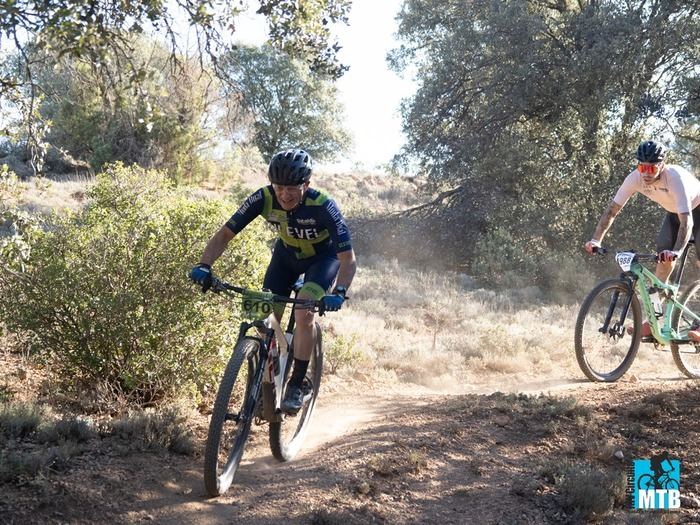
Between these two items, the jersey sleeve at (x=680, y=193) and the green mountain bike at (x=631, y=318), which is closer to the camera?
the jersey sleeve at (x=680, y=193)

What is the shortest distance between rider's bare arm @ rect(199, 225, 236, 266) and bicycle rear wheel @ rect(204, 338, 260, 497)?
2.29 ft

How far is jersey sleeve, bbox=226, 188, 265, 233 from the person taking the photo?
15.2ft

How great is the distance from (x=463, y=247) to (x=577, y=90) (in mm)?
5189

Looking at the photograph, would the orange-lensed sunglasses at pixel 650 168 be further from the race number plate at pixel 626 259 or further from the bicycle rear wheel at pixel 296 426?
the bicycle rear wheel at pixel 296 426

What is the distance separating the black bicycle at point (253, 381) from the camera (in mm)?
3920

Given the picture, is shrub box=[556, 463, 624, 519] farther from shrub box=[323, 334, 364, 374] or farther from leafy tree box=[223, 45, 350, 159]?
leafy tree box=[223, 45, 350, 159]

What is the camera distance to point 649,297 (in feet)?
22.8

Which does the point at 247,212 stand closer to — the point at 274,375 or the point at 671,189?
the point at 274,375

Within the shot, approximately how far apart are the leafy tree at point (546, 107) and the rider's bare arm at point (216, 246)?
12957 millimetres

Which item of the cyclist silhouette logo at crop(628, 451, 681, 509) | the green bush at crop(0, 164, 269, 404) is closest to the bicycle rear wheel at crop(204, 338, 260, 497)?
the green bush at crop(0, 164, 269, 404)

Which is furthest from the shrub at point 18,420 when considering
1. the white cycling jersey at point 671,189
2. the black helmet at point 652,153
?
the black helmet at point 652,153

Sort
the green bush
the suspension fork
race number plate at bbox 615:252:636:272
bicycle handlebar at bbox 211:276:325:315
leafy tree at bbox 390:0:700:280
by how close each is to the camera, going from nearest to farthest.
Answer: bicycle handlebar at bbox 211:276:325:315
the green bush
race number plate at bbox 615:252:636:272
the suspension fork
leafy tree at bbox 390:0:700:280

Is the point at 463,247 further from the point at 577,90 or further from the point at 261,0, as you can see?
the point at 261,0

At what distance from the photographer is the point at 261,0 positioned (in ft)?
19.7
